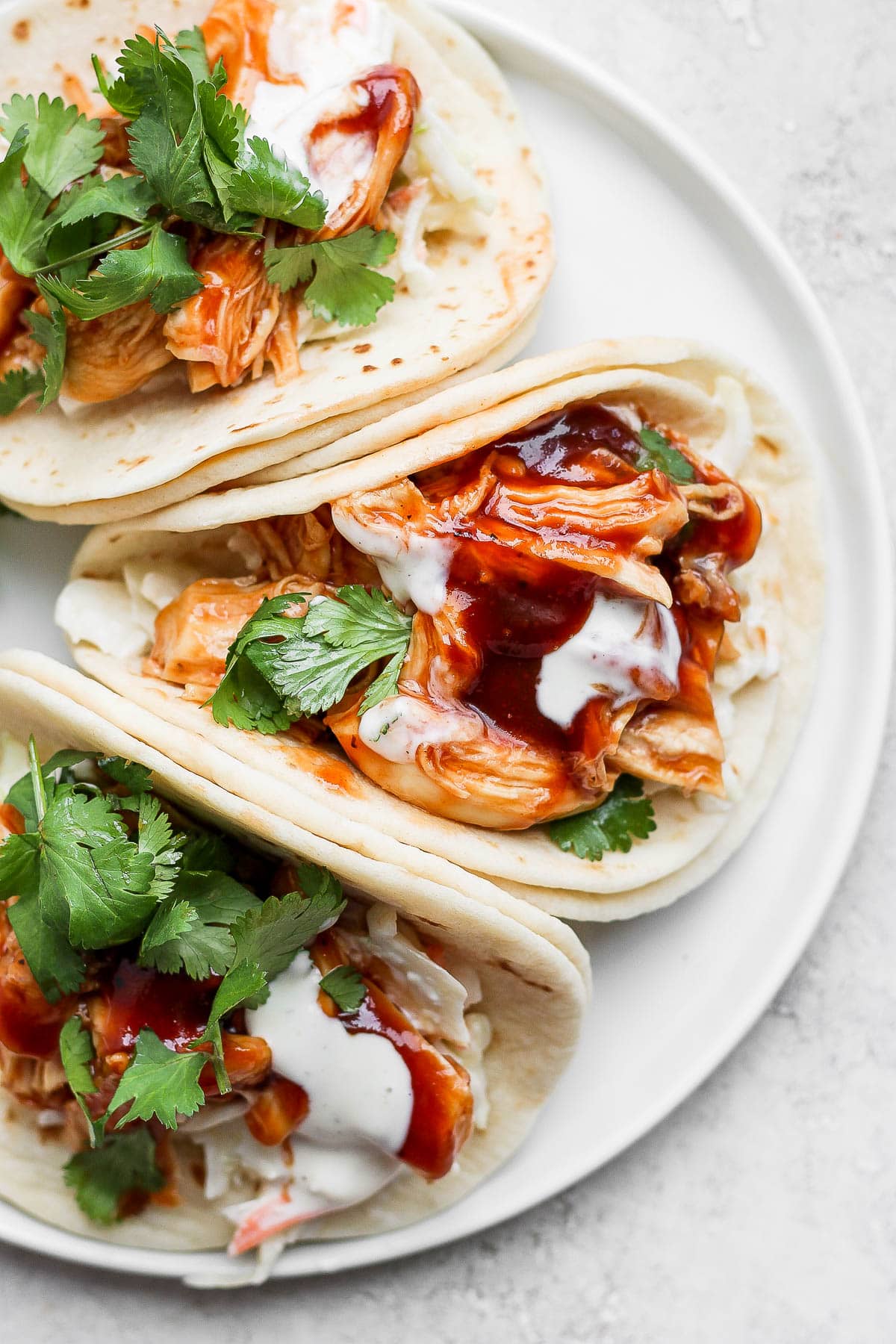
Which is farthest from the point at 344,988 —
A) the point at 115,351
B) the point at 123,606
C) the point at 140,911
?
the point at 115,351

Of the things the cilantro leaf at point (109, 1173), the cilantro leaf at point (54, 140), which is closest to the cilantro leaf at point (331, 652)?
the cilantro leaf at point (54, 140)

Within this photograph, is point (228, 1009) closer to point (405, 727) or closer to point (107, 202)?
point (405, 727)

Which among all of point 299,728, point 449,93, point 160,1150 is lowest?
point 160,1150

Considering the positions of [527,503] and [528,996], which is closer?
[527,503]

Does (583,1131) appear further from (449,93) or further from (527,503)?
(449,93)

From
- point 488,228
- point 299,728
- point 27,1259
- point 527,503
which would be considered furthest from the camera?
point 27,1259

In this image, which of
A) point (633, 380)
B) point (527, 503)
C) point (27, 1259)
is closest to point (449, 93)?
point (633, 380)
